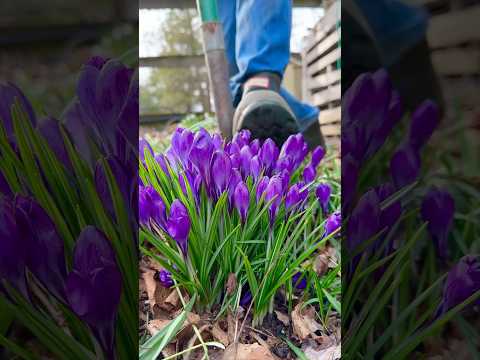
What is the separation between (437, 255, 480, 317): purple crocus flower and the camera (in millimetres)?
573

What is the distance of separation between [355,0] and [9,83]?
40 cm

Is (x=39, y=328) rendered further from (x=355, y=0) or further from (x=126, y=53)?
(x=355, y=0)

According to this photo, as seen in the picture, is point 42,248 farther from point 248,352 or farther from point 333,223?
point 333,223

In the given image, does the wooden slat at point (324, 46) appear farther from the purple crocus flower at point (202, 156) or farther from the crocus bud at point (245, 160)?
the purple crocus flower at point (202, 156)

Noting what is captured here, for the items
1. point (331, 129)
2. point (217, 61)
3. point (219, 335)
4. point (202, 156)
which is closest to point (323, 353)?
point (219, 335)

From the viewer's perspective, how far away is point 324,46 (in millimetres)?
3018

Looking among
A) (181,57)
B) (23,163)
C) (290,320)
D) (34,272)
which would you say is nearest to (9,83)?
(23,163)

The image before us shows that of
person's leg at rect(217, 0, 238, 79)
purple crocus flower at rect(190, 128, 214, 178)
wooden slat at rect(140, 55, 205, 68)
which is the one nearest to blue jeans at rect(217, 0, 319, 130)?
person's leg at rect(217, 0, 238, 79)

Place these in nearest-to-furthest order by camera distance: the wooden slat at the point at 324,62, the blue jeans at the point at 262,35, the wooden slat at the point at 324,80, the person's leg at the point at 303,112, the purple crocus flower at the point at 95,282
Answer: the purple crocus flower at the point at 95,282 → the blue jeans at the point at 262,35 → the person's leg at the point at 303,112 → the wooden slat at the point at 324,62 → the wooden slat at the point at 324,80

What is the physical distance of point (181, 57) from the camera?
437 centimetres

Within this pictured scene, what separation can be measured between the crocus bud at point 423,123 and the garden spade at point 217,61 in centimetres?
80

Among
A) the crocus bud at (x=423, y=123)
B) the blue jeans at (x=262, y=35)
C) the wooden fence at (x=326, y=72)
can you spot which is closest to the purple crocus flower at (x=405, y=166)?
the crocus bud at (x=423, y=123)

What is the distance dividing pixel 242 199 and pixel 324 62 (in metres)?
2.50

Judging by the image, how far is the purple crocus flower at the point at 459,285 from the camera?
573mm
